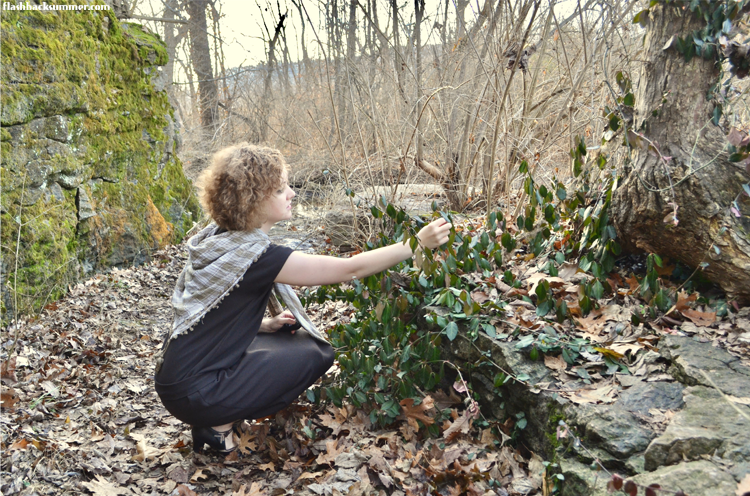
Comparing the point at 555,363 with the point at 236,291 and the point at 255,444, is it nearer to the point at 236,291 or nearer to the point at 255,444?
the point at 236,291

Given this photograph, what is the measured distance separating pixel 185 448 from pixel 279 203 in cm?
145

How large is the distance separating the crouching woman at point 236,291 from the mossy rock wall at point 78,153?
201cm

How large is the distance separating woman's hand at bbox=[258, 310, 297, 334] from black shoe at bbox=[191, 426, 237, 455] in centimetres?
57

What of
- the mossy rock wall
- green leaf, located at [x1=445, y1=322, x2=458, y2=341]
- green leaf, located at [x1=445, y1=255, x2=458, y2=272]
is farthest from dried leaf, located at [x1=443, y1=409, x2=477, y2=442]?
the mossy rock wall

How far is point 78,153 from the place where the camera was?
5664mm

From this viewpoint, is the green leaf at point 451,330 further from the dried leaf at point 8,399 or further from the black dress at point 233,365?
the dried leaf at point 8,399

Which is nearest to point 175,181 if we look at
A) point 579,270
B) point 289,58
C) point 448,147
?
point 289,58

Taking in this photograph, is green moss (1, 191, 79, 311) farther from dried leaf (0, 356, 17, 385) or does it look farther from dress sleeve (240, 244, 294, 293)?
dress sleeve (240, 244, 294, 293)

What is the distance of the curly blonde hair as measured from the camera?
2.51m

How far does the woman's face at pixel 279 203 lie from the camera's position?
2596 millimetres

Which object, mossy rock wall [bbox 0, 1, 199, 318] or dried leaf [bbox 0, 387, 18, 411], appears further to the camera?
mossy rock wall [bbox 0, 1, 199, 318]

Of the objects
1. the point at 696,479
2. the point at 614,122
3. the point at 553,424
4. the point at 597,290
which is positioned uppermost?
the point at 614,122

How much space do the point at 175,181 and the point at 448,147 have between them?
416 cm

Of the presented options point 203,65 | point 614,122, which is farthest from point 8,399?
point 203,65
